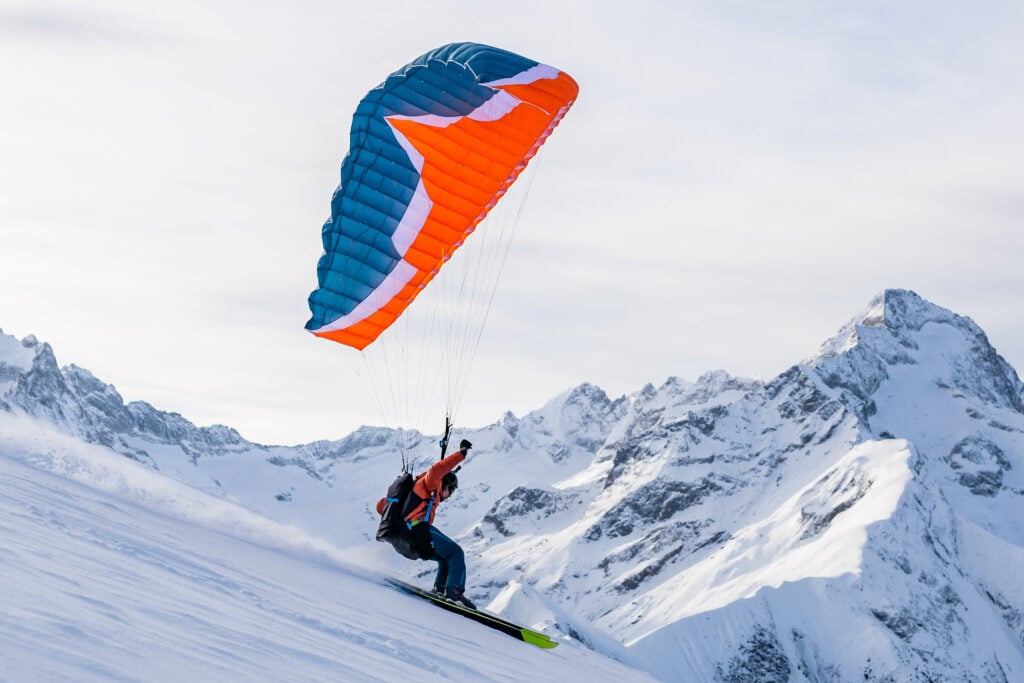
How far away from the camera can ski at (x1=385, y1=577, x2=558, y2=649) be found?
1681 centimetres

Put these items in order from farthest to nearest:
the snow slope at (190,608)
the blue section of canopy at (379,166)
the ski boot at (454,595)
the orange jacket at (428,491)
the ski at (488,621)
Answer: the blue section of canopy at (379,166)
the ski boot at (454,595)
the orange jacket at (428,491)
the ski at (488,621)
the snow slope at (190,608)

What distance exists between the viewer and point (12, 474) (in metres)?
13.3

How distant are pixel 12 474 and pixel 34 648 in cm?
863

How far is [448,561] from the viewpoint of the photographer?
732 inches

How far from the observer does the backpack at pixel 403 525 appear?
18.0 meters

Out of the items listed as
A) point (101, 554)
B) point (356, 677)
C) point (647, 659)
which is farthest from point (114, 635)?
point (647, 659)

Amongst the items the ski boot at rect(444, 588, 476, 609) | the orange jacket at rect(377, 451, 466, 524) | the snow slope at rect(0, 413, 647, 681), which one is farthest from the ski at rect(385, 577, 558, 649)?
the orange jacket at rect(377, 451, 466, 524)

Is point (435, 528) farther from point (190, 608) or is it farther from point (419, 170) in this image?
point (190, 608)

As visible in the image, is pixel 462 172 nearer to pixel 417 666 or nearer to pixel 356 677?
pixel 417 666

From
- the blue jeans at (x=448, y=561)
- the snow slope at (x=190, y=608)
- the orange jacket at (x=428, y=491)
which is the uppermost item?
the orange jacket at (x=428, y=491)

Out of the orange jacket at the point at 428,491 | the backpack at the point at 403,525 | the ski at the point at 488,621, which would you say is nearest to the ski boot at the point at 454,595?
the ski at the point at 488,621

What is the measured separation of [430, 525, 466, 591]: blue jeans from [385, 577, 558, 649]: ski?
0.41 meters

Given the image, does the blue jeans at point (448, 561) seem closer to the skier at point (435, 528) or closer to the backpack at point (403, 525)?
the skier at point (435, 528)

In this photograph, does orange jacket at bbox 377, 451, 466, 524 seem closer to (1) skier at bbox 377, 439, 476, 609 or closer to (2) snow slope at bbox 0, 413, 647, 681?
(1) skier at bbox 377, 439, 476, 609
